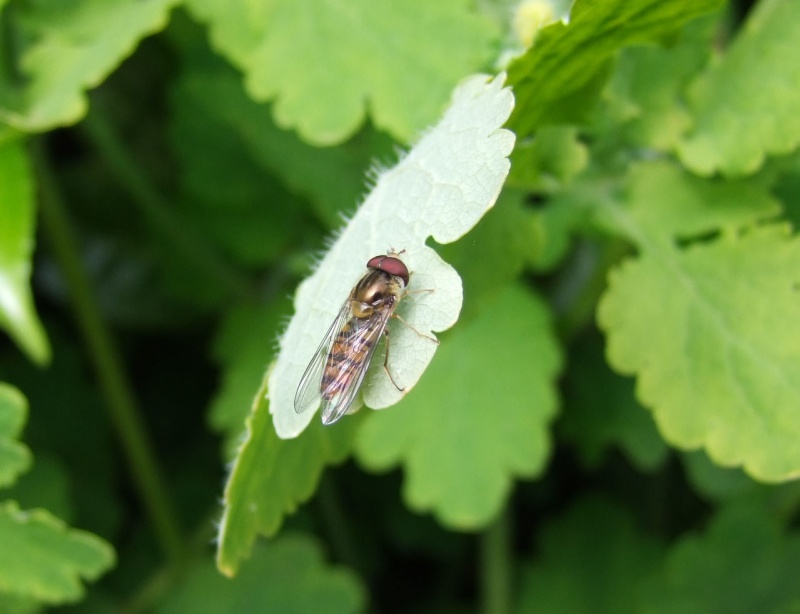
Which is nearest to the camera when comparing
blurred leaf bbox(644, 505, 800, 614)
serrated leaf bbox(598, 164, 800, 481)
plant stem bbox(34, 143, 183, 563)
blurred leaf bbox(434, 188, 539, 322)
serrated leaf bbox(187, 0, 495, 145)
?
serrated leaf bbox(598, 164, 800, 481)

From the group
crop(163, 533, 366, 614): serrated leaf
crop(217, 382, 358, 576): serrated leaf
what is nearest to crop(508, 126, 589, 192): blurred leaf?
crop(217, 382, 358, 576): serrated leaf

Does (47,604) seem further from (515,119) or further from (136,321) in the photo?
(515,119)

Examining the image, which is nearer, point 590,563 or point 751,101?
point 751,101

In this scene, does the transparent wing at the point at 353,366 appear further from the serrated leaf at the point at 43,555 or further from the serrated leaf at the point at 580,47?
the serrated leaf at the point at 43,555

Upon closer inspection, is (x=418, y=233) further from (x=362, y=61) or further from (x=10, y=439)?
(x=10, y=439)

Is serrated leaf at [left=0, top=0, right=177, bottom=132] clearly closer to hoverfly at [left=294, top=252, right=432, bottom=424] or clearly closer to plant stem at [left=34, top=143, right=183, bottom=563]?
plant stem at [left=34, top=143, right=183, bottom=563]

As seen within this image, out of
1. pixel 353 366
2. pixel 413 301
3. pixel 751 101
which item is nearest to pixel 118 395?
pixel 353 366
